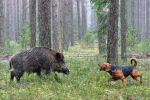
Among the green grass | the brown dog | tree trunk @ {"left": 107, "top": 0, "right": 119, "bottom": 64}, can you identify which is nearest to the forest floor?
the green grass

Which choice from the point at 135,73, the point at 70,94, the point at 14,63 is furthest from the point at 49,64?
the point at 135,73

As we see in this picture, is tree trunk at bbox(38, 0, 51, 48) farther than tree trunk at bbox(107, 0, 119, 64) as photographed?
Yes

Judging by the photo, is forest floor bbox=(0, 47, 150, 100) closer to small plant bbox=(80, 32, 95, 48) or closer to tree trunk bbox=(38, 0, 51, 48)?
tree trunk bbox=(38, 0, 51, 48)

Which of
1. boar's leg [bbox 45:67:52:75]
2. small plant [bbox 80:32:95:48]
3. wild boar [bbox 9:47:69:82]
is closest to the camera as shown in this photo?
wild boar [bbox 9:47:69:82]

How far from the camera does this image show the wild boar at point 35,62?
7.97 m

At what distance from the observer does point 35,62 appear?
8.22m

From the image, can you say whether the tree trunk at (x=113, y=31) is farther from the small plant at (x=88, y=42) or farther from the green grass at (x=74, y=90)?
the small plant at (x=88, y=42)

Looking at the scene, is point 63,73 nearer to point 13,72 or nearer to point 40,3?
point 13,72

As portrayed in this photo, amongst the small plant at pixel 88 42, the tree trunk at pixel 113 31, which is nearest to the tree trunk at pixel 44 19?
the tree trunk at pixel 113 31

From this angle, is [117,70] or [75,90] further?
[117,70]

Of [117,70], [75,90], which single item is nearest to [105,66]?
[117,70]

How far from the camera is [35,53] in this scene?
326 inches

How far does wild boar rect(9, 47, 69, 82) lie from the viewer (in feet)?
26.1

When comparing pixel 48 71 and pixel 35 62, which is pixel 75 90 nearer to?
pixel 48 71
